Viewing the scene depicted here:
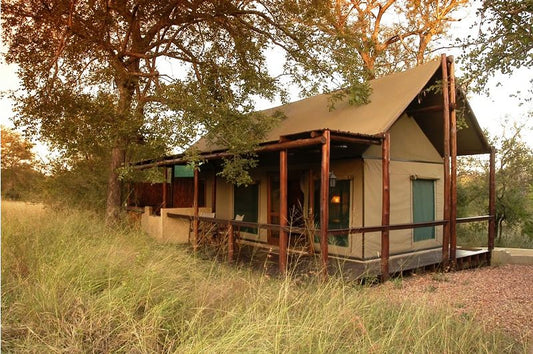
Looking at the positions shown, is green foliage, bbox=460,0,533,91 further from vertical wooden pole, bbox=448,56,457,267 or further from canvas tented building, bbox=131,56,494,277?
vertical wooden pole, bbox=448,56,457,267

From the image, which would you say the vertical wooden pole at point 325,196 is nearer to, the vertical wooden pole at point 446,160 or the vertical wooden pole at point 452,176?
the vertical wooden pole at point 446,160

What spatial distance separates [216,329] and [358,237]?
18.1 feet

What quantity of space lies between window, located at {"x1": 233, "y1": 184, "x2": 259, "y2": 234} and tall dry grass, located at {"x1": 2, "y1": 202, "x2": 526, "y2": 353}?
5.95 meters

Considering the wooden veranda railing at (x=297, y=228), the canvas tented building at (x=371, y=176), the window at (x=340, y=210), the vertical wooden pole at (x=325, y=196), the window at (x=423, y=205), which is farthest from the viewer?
the window at (x=423, y=205)

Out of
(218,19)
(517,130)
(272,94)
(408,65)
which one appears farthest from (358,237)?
(408,65)

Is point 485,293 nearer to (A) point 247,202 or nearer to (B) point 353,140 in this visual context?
(B) point 353,140

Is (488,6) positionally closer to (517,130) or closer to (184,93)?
(184,93)

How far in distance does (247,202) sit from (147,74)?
4.13m

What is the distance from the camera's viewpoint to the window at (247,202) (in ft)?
34.7

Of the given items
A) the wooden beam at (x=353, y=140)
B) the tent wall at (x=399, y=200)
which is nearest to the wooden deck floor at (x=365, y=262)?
the tent wall at (x=399, y=200)

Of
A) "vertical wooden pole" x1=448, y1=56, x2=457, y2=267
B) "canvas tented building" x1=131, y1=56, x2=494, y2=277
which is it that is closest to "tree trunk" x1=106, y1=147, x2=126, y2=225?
"canvas tented building" x1=131, y1=56, x2=494, y2=277

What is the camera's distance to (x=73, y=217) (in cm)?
669

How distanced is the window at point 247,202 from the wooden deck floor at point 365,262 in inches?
44.5

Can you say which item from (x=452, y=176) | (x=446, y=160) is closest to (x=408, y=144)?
(x=446, y=160)
